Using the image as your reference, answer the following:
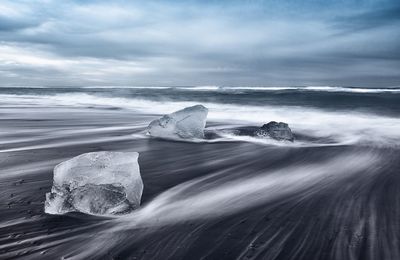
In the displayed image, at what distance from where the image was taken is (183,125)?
7633mm

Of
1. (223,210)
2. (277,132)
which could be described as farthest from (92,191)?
(277,132)

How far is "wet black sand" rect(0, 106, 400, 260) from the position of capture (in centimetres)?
252

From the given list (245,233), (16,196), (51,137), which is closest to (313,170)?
(245,233)

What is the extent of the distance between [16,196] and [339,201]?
10.4ft

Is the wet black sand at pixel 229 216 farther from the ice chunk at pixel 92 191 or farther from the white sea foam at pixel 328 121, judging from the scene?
the white sea foam at pixel 328 121

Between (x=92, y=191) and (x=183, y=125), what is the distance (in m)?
4.58

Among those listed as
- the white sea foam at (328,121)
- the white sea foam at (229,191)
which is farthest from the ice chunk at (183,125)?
the white sea foam at (328,121)

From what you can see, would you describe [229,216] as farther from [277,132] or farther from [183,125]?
[277,132]

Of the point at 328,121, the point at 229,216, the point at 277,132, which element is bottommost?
the point at 229,216

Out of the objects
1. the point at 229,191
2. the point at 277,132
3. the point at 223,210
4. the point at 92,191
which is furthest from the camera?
the point at 277,132

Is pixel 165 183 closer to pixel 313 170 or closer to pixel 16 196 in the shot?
pixel 16 196

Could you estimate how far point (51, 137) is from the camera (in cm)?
779

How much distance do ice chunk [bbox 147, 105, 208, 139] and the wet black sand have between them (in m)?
1.68

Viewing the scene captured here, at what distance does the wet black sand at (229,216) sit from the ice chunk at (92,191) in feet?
Answer: 0.41
